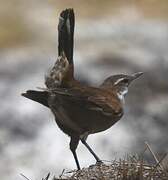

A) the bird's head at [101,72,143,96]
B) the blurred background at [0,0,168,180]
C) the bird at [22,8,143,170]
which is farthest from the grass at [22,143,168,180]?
the blurred background at [0,0,168,180]

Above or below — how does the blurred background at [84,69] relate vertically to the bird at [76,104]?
above

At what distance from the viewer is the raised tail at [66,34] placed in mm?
7886

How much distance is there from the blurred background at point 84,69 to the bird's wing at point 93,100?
4.21 metres

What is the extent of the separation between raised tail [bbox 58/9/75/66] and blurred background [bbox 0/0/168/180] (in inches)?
150

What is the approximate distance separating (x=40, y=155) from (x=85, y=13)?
394 centimetres

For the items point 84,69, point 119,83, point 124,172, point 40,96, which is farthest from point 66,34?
point 84,69

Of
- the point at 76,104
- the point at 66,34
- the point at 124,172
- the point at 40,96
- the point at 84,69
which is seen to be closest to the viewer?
the point at 124,172

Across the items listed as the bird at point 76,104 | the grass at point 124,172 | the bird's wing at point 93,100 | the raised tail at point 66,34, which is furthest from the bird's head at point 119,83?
the grass at point 124,172

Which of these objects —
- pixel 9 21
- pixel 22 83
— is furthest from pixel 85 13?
pixel 22 83

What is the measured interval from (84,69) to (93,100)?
655cm

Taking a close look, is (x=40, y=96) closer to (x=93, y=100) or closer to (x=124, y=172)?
(x=93, y=100)

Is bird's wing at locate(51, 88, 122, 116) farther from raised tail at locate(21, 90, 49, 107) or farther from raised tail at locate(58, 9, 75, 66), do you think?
raised tail at locate(58, 9, 75, 66)

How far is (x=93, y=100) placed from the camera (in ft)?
24.2

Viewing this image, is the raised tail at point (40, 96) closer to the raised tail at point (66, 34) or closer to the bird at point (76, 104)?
the bird at point (76, 104)
